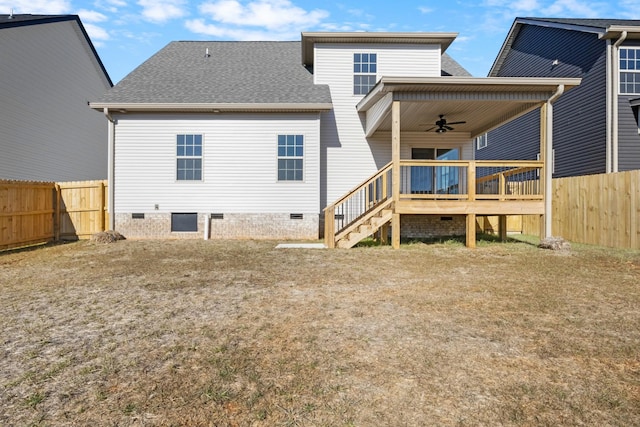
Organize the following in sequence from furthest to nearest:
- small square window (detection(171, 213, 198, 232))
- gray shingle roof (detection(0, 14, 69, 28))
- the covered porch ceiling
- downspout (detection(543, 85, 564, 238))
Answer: gray shingle roof (detection(0, 14, 69, 28)), small square window (detection(171, 213, 198, 232)), downspout (detection(543, 85, 564, 238)), the covered porch ceiling

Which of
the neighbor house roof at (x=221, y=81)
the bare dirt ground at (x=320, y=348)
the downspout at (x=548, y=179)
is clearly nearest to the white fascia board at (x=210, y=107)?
the neighbor house roof at (x=221, y=81)

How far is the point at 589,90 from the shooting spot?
1414 centimetres

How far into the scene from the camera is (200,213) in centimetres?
1191

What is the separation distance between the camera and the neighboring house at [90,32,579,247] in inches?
460

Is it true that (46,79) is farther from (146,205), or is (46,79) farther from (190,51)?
(146,205)

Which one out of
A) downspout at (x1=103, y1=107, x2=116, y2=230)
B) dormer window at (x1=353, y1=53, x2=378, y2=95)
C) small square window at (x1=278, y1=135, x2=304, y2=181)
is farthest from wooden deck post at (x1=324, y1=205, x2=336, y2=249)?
downspout at (x1=103, y1=107, x2=116, y2=230)

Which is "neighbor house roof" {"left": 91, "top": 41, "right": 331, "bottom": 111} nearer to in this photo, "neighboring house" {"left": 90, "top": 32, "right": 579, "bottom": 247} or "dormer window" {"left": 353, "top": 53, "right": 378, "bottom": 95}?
"neighboring house" {"left": 90, "top": 32, "right": 579, "bottom": 247}

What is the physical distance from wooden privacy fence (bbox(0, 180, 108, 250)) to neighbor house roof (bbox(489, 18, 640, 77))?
17.8 metres

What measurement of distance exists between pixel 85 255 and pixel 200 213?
369cm

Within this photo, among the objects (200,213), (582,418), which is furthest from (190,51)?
(582,418)

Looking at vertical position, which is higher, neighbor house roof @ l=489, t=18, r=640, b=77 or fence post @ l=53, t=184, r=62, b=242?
neighbor house roof @ l=489, t=18, r=640, b=77

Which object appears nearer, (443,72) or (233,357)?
(233,357)

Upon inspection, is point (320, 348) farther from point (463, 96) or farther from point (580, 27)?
point (580, 27)

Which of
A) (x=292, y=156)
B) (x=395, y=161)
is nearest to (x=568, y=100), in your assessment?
(x=395, y=161)
